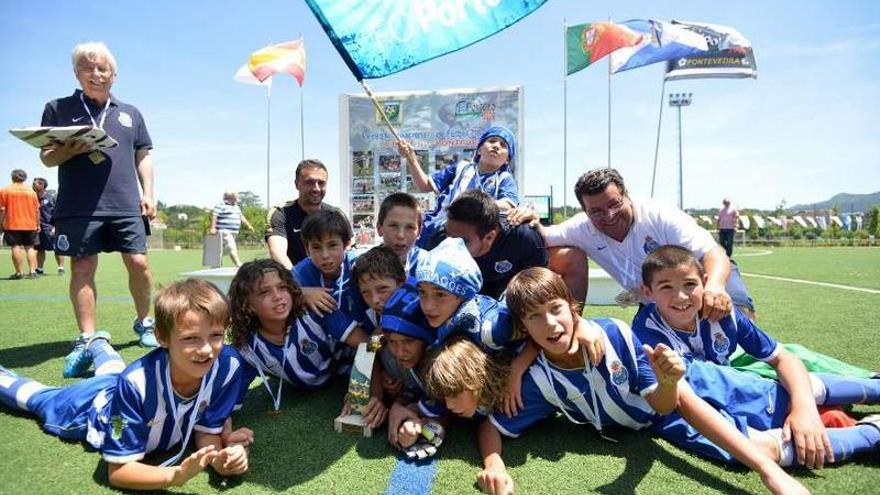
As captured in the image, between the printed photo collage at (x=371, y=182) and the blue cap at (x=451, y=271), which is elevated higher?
the printed photo collage at (x=371, y=182)

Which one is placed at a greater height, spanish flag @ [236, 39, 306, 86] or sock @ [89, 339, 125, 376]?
spanish flag @ [236, 39, 306, 86]

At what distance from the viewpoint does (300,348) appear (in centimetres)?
262

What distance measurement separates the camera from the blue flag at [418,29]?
2891 mm

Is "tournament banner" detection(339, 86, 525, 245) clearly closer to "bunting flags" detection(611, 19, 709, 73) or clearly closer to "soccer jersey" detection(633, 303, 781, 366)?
"soccer jersey" detection(633, 303, 781, 366)

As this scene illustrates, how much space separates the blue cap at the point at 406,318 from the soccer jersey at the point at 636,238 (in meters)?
1.60

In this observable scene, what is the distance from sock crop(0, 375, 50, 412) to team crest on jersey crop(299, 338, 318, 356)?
1.32 meters

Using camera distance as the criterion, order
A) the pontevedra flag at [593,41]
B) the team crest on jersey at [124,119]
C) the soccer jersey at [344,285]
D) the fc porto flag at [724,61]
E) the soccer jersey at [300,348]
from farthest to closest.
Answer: the fc porto flag at [724,61], the pontevedra flag at [593,41], the team crest on jersey at [124,119], the soccer jersey at [344,285], the soccer jersey at [300,348]

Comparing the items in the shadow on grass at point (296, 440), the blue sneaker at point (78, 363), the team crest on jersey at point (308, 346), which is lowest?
the shadow on grass at point (296, 440)

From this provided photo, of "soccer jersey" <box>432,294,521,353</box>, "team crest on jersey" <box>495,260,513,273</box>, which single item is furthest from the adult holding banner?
"soccer jersey" <box>432,294,521,353</box>

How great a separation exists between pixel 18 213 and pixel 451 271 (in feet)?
33.8

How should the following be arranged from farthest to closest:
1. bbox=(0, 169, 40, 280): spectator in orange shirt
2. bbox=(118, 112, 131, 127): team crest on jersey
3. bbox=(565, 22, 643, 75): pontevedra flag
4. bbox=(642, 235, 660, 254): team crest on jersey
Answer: bbox=(565, 22, 643, 75): pontevedra flag
bbox=(0, 169, 40, 280): spectator in orange shirt
bbox=(118, 112, 131, 127): team crest on jersey
bbox=(642, 235, 660, 254): team crest on jersey

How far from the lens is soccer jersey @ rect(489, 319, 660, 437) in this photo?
202 centimetres

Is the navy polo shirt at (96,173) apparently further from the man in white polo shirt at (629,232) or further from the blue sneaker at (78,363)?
the man in white polo shirt at (629,232)

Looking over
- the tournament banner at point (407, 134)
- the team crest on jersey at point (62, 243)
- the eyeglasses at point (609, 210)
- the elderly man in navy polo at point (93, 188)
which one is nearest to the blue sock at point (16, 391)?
the elderly man in navy polo at point (93, 188)
